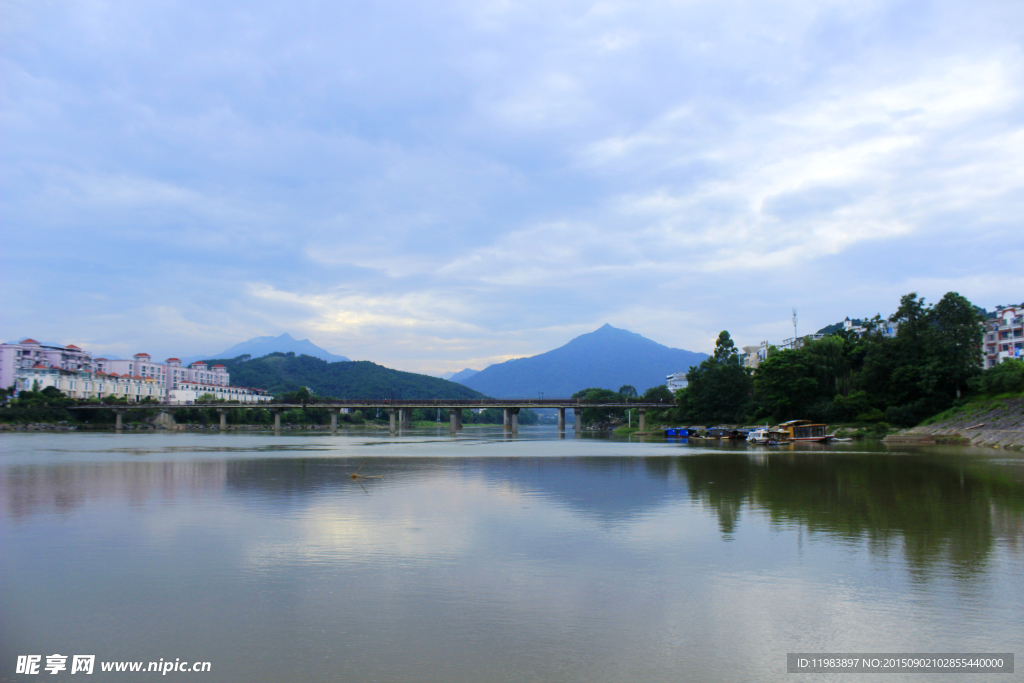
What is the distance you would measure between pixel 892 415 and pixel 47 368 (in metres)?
182

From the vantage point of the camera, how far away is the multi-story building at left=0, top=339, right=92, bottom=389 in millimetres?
154875

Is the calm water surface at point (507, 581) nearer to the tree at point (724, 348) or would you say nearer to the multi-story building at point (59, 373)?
the tree at point (724, 348)

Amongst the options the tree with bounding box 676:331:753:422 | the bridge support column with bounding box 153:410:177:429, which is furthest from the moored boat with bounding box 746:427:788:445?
the bridge support column with bounding box 153:410:177:429

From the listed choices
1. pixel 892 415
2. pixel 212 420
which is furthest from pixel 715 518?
pixel 212 420

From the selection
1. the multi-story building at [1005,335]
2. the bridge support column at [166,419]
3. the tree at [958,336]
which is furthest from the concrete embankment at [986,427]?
the bridge support column at [166,419]

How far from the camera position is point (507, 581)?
1154 cm

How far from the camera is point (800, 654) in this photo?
827 centimetres

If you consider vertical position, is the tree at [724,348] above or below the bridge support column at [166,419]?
above

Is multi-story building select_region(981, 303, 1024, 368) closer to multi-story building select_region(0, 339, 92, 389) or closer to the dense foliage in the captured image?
the dense foliage

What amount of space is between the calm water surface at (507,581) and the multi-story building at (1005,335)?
98595 mm

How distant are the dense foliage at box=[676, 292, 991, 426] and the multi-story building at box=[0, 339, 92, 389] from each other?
164 metres

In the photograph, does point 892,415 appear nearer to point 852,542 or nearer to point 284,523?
point 852,542

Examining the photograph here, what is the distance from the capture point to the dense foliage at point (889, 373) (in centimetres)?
7394

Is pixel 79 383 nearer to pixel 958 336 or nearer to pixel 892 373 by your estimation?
pixel 892 373
